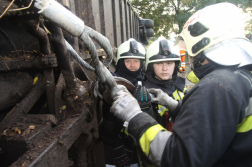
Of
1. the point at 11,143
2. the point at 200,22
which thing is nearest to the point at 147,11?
the point at 200,22

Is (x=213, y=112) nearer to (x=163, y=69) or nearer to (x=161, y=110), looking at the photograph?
(x=161, y=110)

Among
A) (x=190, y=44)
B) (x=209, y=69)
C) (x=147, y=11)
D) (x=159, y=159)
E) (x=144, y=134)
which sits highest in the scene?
(x=147, y=11)

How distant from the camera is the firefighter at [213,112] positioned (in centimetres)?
90

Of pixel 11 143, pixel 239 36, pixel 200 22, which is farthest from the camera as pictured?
pixel 200 22

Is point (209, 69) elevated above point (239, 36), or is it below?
below

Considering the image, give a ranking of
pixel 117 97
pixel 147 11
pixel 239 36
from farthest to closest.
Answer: pixel 147 11 < pixel 117 97 < pixel 239 36

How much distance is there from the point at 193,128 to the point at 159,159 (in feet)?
1.04

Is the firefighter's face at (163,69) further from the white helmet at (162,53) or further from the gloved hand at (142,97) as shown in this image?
the gloved hand at (142,97)

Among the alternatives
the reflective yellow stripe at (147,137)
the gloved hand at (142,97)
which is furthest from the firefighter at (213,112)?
the gloved hand at (142,97)

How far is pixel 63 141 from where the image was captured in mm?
976

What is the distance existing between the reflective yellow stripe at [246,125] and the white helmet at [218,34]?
0.37 metres

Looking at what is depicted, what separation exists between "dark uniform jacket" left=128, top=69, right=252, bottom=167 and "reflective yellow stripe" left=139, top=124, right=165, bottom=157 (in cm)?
7

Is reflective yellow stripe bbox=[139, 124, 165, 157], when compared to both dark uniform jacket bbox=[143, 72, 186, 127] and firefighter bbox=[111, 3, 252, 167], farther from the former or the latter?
dark uniform jacket bbox=[143, 72, 186, 127]

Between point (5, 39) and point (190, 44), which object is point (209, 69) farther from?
point (5, 39)
